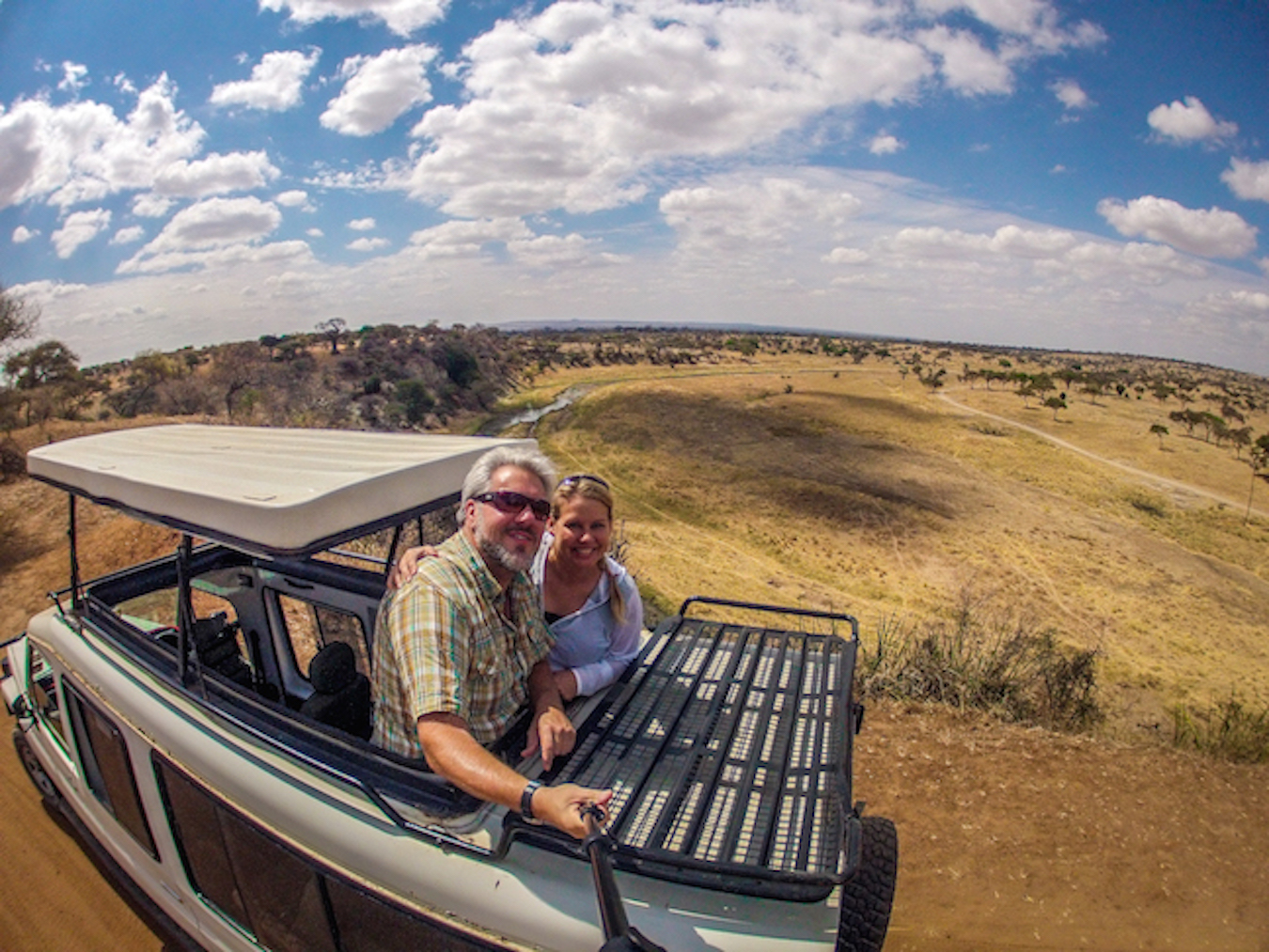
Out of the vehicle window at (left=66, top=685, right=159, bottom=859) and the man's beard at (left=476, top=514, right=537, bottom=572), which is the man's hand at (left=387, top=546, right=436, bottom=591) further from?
the vehicle window at (left=66, top=685, right=159, bottom=859)

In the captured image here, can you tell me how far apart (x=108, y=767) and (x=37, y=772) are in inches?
73.5

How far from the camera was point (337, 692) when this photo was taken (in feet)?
9.68

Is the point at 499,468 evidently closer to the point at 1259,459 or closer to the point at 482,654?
the point at 482,654

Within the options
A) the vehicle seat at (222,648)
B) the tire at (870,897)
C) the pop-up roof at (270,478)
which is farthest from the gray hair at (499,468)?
the vehicle seat at (222,648)

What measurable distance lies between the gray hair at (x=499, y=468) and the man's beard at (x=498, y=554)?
14 cm

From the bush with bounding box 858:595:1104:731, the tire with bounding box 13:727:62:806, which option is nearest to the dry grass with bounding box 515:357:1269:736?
the bush with bounding box 858:595:1104:731

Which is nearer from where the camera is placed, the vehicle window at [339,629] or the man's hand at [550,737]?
the man's hand at [550,737]

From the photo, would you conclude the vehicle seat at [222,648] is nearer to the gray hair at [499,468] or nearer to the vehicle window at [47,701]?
the vehicle window at [47,701]

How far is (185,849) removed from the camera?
287cm

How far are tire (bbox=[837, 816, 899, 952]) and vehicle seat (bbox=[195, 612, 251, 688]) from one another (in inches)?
119

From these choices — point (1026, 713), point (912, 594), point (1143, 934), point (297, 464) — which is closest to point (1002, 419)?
point (912, 594)

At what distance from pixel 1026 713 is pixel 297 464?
20.1ft

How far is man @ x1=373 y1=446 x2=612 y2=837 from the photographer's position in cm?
194

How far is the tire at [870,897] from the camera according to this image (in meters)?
2.26
